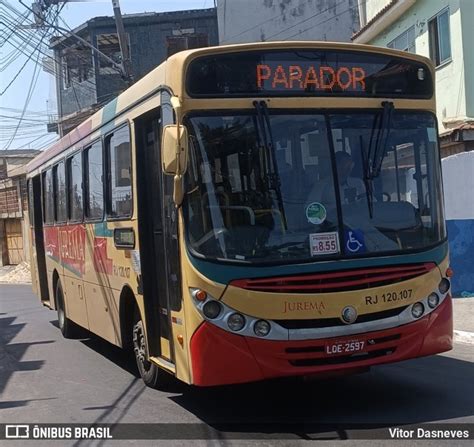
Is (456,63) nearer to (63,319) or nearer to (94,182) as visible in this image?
(63,319)

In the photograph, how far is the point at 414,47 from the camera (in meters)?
18.9

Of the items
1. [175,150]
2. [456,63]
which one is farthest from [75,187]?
[456,63]

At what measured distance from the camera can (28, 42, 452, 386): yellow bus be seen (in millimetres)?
5848

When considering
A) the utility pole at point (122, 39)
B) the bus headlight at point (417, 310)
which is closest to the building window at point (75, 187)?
the bus headlight at point (417, 310)

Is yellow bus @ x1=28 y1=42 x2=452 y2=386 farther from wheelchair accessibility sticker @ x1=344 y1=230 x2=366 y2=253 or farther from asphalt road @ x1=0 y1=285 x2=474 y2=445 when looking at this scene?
asphalt road @ x1=0 y1=285 x2=474 y2=445

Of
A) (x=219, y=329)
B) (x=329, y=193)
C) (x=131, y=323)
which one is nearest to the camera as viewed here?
(x=219, y=329)

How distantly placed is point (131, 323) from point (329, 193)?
3.09m

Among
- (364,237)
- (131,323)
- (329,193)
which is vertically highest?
(329,193)

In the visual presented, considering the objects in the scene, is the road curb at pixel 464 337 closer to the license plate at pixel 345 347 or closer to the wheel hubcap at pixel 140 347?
the license plate at pixel 345 347

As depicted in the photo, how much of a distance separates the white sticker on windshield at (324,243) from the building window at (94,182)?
11.2ft

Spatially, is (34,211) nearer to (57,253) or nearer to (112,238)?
(57,253)

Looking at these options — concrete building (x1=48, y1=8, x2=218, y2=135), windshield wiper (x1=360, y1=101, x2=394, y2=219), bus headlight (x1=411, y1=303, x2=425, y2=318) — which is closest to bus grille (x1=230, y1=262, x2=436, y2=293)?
bus headlight (x1=411, y1=303, x2=425, y2=318)

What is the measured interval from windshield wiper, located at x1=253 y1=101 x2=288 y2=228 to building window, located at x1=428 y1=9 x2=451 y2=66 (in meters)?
12.4

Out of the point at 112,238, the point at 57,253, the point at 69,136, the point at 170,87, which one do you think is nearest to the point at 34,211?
the point at 57,253
